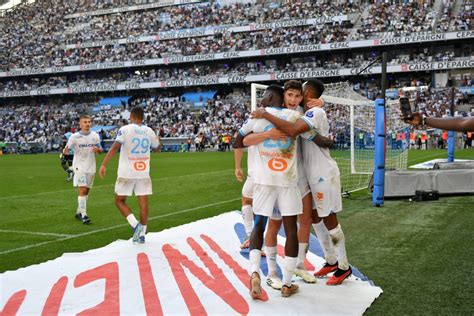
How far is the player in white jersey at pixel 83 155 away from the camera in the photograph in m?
9.21

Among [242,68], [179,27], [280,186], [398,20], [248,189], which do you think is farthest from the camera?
[179,27]

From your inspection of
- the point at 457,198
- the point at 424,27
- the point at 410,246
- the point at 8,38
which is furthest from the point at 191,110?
the point at 410,246

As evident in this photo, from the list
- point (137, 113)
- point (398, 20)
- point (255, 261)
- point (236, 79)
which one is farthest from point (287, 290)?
point (236, 79)

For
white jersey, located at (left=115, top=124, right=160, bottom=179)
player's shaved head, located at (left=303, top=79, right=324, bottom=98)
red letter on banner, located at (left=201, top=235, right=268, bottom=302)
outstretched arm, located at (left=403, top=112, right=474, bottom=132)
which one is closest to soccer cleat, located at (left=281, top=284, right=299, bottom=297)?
red letter on banner, located at (left=201, top=235, right=268, bottom=302)

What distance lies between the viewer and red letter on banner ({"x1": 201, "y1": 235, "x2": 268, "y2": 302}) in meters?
5.27

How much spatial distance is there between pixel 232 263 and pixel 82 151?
4.51 meters

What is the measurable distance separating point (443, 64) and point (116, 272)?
44046mm

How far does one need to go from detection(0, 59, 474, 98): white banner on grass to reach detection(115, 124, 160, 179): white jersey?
37.8 metres

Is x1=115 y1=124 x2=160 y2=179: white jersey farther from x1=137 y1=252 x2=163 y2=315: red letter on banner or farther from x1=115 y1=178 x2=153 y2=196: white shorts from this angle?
x1=137 y1=252 x2=163 y2=315: red letter on banner

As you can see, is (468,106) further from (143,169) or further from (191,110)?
→ (143,169)

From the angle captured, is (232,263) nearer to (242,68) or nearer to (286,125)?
(286,125)

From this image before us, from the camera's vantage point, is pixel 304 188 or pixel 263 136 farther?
pixel 304 188

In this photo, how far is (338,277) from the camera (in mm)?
5191

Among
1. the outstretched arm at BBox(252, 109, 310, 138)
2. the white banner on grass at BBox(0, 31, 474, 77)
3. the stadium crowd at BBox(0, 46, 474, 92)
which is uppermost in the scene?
the white banner on grass at BBox(0, 31, 474, 77)
